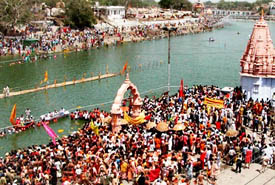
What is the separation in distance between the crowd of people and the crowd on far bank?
96.3ft

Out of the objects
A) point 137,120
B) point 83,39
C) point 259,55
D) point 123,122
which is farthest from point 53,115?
point 83,39

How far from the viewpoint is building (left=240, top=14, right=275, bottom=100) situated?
2873 centimetres

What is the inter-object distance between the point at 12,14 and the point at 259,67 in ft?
151

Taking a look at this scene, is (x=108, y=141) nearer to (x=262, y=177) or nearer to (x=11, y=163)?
(x=11, y=163)

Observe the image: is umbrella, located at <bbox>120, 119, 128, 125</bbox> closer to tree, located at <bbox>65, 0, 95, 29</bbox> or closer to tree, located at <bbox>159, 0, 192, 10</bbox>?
tree, located at <bbox>65, 0, 95, 29</bbox>

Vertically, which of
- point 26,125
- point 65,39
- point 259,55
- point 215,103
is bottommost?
point 26,125

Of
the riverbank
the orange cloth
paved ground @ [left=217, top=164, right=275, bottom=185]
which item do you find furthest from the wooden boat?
the riverbank

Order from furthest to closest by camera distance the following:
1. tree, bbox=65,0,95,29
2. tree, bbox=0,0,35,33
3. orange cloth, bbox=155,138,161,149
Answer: tree, bbox=65,0,95,29, tree, bbox=0,0,35,33, orange cloth, bbox=155,138,161,149

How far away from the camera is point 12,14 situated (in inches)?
2520

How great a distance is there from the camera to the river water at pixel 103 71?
34562mm

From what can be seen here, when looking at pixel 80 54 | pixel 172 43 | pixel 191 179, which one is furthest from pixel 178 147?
pixel 172 43

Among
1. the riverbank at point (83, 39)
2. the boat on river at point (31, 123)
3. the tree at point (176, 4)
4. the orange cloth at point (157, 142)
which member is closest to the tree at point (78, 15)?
the riverbank at point (83, 39)

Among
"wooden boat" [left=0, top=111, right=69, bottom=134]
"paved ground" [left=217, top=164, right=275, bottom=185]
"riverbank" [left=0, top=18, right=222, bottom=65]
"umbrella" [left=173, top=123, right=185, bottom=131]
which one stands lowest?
"wooden boat" [left=0, top=111, right=69, bottom=134]

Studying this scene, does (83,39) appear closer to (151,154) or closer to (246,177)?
(151,154)
